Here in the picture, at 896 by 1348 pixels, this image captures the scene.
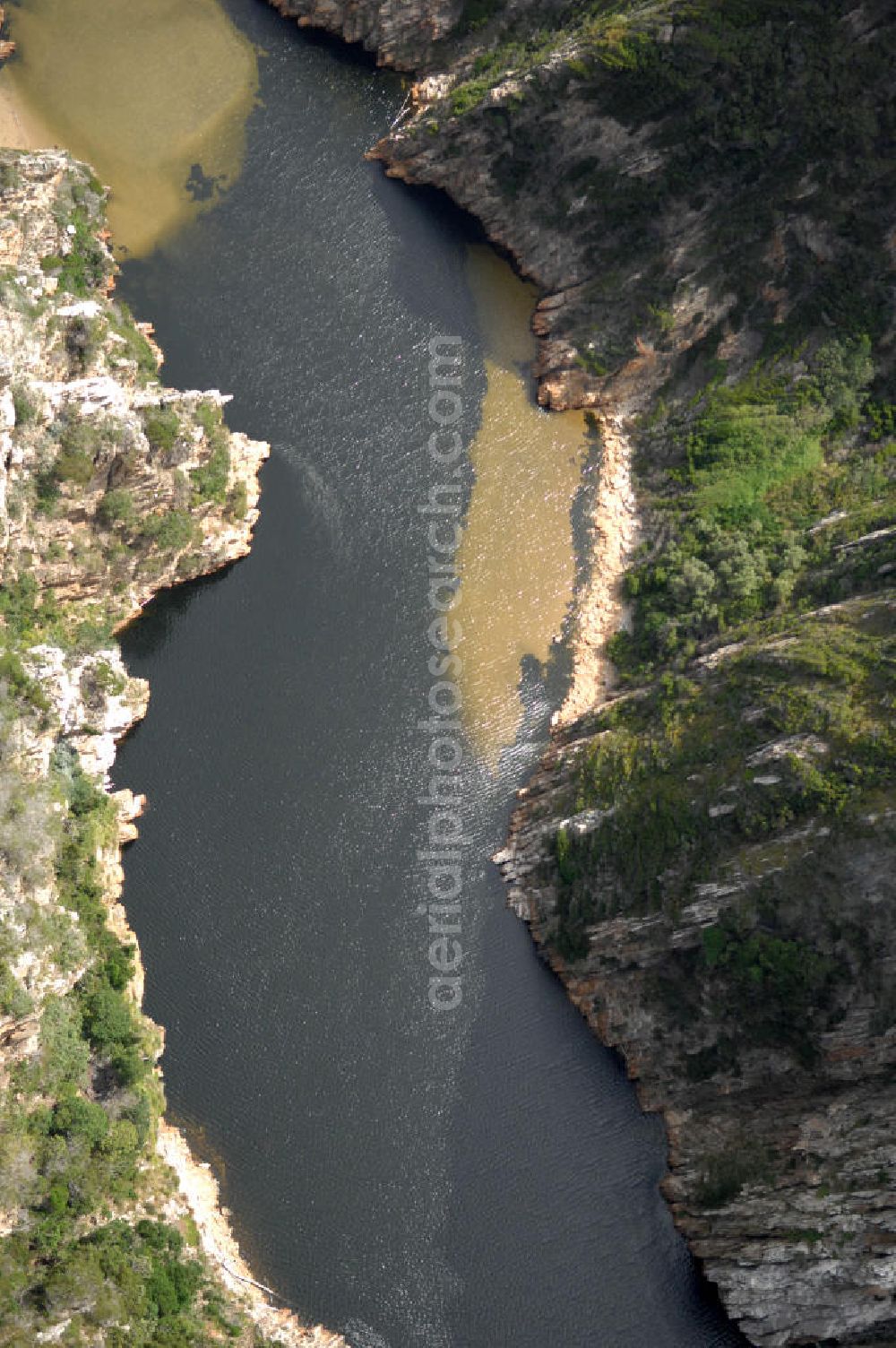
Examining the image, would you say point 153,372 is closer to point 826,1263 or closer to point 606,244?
point 606,244

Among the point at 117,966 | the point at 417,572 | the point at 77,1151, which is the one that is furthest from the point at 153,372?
the point at 77,1151

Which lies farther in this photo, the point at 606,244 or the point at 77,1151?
the point at 606,244

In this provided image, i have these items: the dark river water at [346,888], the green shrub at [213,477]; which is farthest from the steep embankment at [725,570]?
the green shrub at [213,477]

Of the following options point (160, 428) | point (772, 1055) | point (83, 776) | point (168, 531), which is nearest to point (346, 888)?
point (83, 776)

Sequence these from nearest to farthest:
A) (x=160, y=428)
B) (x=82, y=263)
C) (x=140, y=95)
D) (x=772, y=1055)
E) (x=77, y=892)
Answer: (x=772, y=1055)
(x=77, y=892)
(x=160, y=428)
(x=82, y=263)
(x=140, y=95)

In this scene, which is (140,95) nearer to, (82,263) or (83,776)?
(82,263)

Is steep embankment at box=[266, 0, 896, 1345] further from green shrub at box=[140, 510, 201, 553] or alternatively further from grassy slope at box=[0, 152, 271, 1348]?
green shrub at box=[140, 510, 201, 553]

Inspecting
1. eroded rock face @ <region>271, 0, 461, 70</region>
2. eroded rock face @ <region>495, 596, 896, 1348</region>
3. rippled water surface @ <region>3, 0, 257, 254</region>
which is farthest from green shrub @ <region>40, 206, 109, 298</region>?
eroded rock face @ <region>495, 596, 896, 1348</region>

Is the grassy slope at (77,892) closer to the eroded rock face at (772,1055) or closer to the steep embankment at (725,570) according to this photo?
the steep embankment at (725,570)
